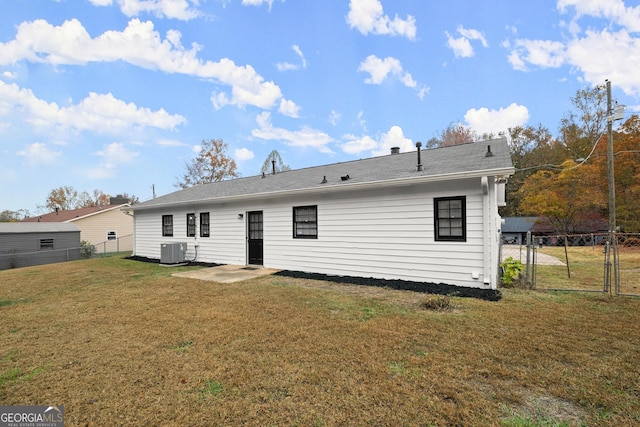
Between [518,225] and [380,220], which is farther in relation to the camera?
[518,225]

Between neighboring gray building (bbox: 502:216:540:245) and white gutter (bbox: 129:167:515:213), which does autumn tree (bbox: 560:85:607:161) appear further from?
white gutter (bbox: 129:167:515:213)

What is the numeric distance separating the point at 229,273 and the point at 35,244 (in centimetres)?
1891

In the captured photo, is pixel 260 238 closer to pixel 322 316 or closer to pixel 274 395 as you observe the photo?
pixel 322 316

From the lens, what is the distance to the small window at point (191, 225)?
12.1m

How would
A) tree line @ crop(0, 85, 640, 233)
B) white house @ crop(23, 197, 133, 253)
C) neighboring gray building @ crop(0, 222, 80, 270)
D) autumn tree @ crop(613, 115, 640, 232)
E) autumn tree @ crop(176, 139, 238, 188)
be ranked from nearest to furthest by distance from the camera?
neighboring gray building @ crop(0, 222, 80, 270)
autumn tree @ crop(613, 115, 640, 232)
tree line @ crop(0, 85, 640, 233)
white house @ crop(23, 197, 133, 253)
autumn tree @ crop(176, 139, 238, 188)

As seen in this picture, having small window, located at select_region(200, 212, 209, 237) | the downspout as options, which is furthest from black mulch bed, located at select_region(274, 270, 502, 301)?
small window, located at select_region(200, 212, 209, 237)

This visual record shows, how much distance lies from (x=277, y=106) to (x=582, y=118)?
1086 inches

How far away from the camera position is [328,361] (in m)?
3.19

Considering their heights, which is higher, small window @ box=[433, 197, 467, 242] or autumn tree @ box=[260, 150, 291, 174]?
autumn tree @ box=[260, 150, 291, 174]

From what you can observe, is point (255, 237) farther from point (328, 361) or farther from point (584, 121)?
point (584, 121)

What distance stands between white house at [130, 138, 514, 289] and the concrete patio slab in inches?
19.0

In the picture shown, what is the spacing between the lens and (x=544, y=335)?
3895mm

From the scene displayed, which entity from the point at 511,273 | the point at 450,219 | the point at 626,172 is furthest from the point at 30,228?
the point at 626,172

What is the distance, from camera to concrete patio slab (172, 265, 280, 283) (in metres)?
8.23
